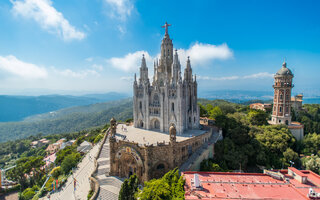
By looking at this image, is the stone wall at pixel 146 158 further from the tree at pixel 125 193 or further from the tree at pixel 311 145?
the tree at pixel 311 145

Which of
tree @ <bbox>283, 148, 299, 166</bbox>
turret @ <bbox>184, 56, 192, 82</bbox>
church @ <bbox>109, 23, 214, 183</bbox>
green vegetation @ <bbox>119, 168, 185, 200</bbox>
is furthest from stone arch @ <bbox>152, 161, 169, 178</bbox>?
tree @ <bbox>283, 148, 299, 166</bbox>

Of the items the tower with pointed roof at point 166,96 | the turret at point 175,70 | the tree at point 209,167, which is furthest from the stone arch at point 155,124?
the tree at point 209,167

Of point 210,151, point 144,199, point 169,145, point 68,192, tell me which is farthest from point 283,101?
point 68,192

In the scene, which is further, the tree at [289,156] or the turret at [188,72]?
the turret at [188,72]

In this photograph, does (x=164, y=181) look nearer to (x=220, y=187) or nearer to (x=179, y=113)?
(x=220, y=187)

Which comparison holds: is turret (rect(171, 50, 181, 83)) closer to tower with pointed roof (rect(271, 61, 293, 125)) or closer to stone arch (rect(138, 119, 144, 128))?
stone arch (rect(138, 119, 144, 128))

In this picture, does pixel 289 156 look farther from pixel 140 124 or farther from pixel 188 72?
pixel 140 124

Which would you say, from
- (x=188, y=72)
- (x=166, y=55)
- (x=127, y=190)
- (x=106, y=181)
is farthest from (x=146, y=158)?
(x=166, y=55)
